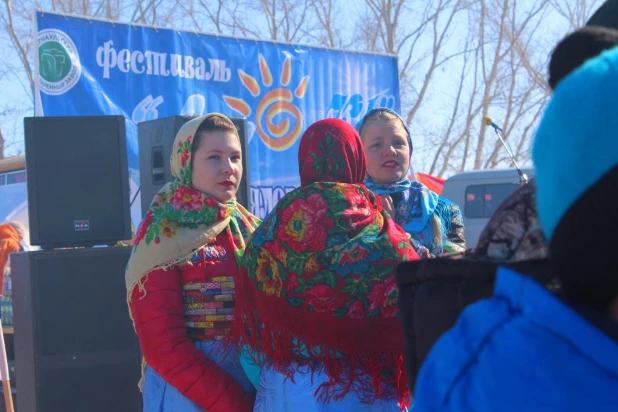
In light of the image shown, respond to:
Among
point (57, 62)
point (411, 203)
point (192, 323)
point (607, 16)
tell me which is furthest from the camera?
point (57, 62)

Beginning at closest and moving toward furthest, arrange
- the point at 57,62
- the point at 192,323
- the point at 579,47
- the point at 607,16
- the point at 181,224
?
the point at 579,47 → the point at 607,16 → the point at 192,323 → the point at 181,224 → the point at 57,62

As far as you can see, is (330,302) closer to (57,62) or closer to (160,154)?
(160,154)

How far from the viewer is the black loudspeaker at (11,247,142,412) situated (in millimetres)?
3803

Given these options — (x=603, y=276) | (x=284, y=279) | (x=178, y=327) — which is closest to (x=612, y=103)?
(x=603, y=276)

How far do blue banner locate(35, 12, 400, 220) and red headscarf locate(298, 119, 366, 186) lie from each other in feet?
12.7

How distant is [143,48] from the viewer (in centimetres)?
616

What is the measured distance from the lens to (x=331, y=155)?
81.9 inches

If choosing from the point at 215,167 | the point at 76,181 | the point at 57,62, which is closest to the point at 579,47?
the point at 215,167

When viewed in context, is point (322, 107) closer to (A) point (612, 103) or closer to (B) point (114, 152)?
(B) point (114, 152)

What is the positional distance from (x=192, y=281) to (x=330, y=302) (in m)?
0.67

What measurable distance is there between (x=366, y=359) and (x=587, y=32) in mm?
1331

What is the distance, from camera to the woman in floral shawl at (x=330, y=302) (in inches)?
77.4

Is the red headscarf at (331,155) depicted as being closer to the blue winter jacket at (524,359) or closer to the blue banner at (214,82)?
the blue winter jacket at (524,359)

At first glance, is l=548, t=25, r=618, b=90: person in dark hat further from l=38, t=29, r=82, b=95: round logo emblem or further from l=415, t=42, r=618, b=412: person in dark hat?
l=38, t=29, r=82, b=95: round logo emblem
